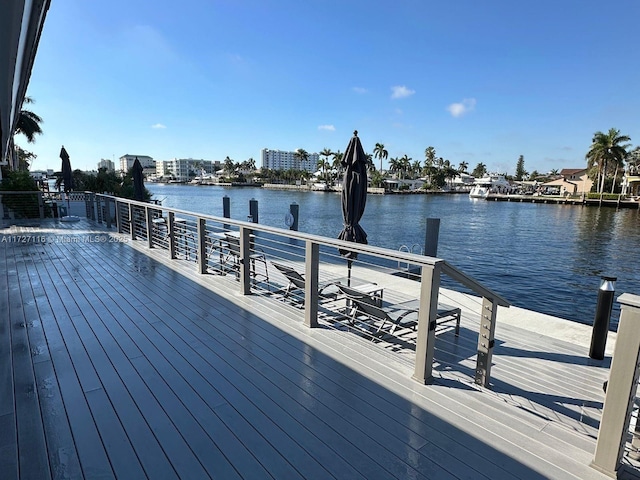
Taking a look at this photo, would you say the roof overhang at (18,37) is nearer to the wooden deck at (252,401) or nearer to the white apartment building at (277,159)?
the wooden deck at (252,401)

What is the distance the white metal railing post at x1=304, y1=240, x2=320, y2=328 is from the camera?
3.09 meters

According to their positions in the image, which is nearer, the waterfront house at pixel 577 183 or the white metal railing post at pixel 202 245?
the white metal railing post at pixel 202 245

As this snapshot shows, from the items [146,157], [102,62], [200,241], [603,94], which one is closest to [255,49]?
[102,62]

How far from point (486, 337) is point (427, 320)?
477 mm

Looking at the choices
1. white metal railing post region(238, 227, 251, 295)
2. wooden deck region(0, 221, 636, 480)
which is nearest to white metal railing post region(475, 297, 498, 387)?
wooden deck region(0, 221, 636, 480)

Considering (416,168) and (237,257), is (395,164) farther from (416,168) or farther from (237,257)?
(237,257)

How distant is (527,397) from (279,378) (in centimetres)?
220

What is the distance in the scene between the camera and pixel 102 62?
1078 cm

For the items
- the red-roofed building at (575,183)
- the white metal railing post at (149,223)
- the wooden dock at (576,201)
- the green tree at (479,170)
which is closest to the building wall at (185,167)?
the green tree at (479,170)

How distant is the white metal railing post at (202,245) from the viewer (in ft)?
15.9

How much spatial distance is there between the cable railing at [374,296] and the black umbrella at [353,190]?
0.89 metres

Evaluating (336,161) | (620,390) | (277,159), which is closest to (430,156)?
(336,161)

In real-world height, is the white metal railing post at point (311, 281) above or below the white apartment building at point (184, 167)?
below

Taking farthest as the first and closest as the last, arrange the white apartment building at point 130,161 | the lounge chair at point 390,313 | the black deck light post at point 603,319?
1. the white apartment building at point 130,161
2. the black deck light post at point 603,319
3. the lounge chair at point 390,313
